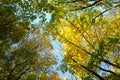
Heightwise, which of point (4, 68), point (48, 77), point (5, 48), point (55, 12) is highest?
point (55, 12)

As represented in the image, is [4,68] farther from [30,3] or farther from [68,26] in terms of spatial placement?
[30,3]

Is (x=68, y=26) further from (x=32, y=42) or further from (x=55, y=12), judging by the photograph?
(x=32, y=42)

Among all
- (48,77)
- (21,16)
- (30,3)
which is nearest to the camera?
(30,3)

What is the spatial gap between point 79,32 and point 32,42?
30.4 feet

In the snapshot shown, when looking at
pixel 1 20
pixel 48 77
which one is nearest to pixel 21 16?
pixel 1 20

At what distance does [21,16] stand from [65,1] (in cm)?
385

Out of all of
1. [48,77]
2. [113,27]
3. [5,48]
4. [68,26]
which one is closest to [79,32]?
[68,26]

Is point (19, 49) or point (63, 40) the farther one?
point (19, 49)

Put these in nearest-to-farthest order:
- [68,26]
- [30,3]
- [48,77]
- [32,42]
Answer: [30,3] < [68,26] < [32,42] < [48,77]

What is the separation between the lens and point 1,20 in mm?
16922

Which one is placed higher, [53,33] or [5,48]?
[53,33]

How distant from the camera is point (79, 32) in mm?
16172

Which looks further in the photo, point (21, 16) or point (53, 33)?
point (53, 33)

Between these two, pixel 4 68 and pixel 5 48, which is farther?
pixel 4 68
